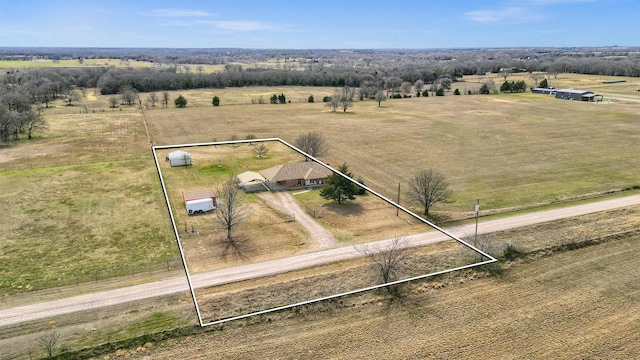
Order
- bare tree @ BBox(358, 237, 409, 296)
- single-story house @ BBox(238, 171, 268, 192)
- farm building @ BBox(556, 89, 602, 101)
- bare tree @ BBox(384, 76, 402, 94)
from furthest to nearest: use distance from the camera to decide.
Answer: bare tree @ BBox(384, 76, 402, 94) < farm building @ BBox(556, 89, 602, 101) < single-story house @ BBox(238, 171, 268, 192) < bare tree @ BBox(358, 237, 409, 296)

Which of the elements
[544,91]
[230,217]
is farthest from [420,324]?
[544,91]

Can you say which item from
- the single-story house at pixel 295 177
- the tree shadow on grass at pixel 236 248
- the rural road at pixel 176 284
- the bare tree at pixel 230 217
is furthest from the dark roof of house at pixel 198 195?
the rural road at pixel 176 284

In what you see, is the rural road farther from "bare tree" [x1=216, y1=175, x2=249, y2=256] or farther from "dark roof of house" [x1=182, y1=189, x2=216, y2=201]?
"dark roof of house" [x1=182, y1=189, x2=216, y2=201]

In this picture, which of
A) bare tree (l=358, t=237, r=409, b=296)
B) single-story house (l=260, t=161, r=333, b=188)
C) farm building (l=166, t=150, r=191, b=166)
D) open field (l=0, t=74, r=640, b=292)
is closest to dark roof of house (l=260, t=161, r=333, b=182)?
single-story house (l=260, t=161, r=333, b=188)

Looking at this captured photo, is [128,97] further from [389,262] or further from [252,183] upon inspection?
[389,262]

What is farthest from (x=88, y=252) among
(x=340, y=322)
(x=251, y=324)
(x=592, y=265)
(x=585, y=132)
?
(x=585, y=132)

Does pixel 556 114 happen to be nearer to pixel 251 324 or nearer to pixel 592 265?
pixel 592 265
